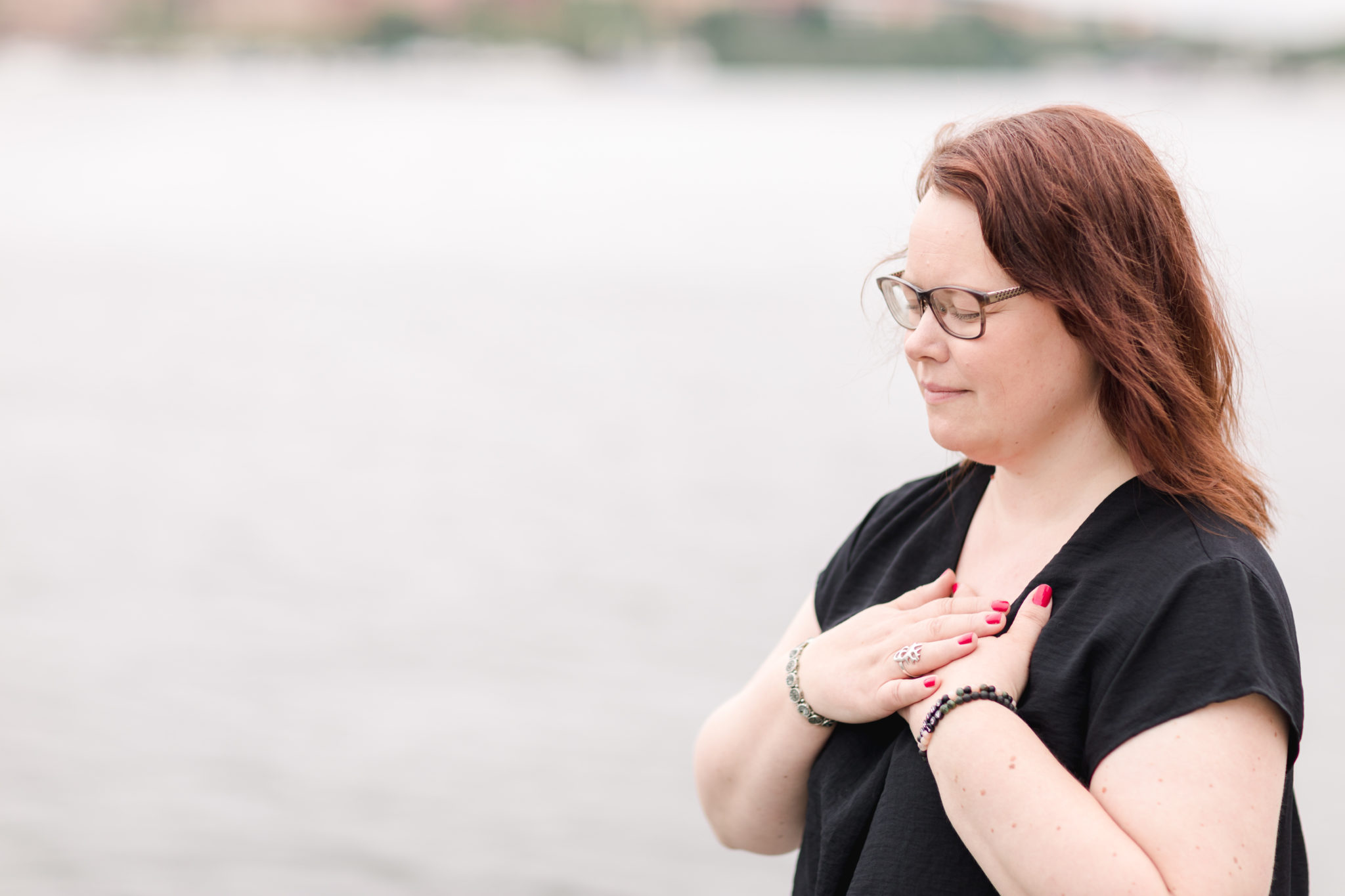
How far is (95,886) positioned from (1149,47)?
20.8 ft

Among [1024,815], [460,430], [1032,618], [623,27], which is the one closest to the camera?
[1024,815]

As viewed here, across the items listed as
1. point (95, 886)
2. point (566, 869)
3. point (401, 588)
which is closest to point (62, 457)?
point (401, 588)

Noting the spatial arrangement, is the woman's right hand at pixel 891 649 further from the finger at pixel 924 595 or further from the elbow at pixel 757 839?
the elbow at pixel 757 839

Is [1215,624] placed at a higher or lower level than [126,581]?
lower

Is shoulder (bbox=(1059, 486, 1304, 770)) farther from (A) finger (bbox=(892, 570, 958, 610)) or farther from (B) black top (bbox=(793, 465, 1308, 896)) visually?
(A) finger (bbox=(892, 570, 958, 610))

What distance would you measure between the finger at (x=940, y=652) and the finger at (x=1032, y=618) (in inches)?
1.3

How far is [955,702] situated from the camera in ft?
3.09

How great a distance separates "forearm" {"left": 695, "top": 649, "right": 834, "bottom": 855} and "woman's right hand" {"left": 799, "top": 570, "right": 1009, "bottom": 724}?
A: 2.0 inches

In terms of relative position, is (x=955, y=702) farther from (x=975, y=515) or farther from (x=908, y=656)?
(x=975, y=515)

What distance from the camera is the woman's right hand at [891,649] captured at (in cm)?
99

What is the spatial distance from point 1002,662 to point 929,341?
0.86 ft

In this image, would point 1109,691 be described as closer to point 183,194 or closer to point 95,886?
point 95,886

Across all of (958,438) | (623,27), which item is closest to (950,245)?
(958,438)

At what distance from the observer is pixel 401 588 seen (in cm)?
388
